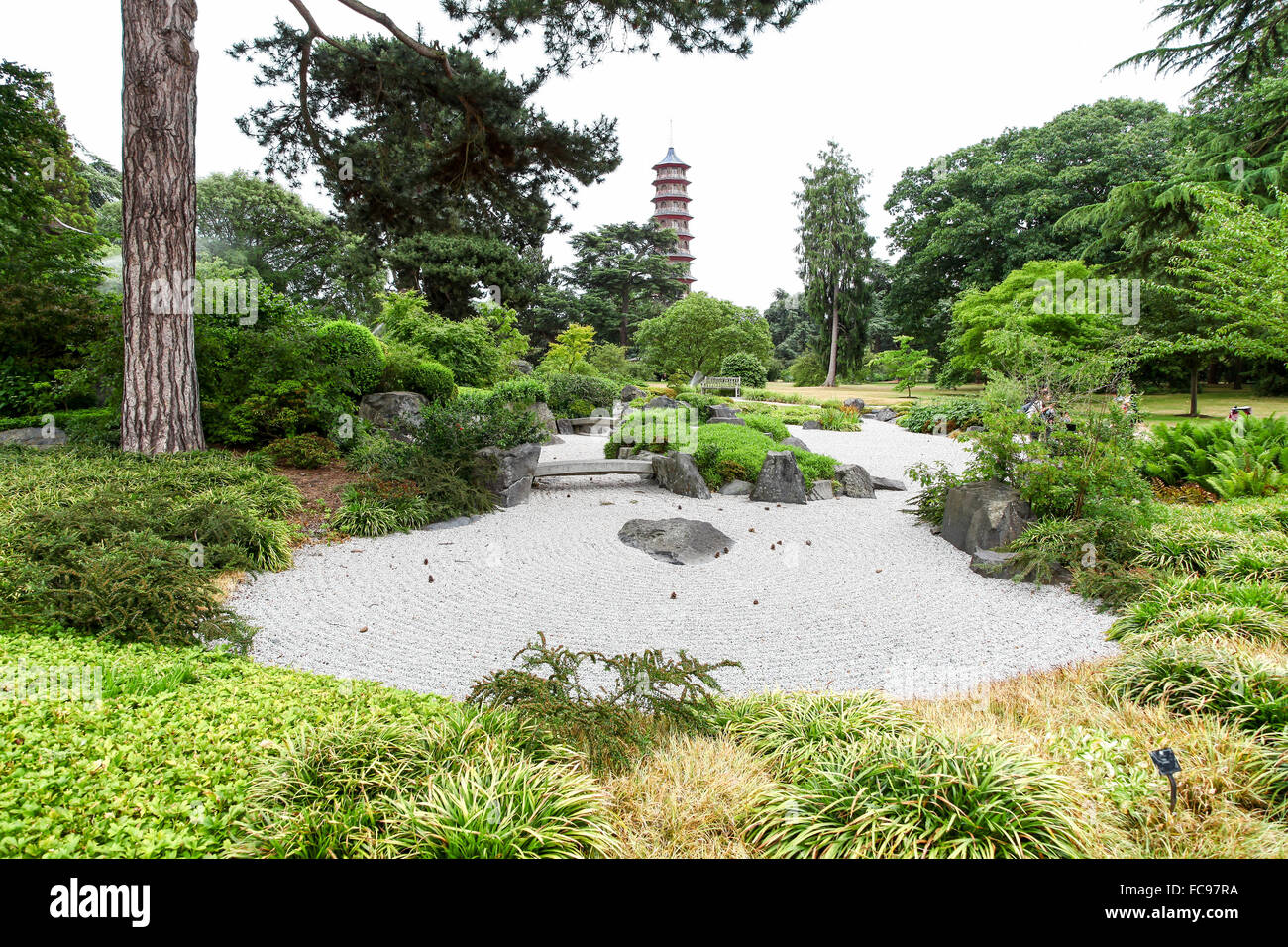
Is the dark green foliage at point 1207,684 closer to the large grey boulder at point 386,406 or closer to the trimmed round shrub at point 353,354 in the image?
the trimmed round shrub at point 353,354

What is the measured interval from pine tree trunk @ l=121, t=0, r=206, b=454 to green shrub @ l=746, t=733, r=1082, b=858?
7641mm

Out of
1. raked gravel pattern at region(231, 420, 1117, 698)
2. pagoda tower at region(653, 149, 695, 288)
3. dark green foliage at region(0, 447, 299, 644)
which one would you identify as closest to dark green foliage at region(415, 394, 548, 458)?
raked gravel pattern at region(231, 420, 1117, 698)

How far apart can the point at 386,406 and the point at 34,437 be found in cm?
427

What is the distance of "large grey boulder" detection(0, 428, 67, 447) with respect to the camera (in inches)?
310

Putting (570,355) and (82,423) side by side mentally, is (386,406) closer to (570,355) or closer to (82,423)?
(82,423)

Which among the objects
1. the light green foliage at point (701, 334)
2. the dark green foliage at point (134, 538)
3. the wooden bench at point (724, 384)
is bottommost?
the dark green foliage at point (134, 538)

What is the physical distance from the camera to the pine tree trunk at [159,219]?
6598 millimetres

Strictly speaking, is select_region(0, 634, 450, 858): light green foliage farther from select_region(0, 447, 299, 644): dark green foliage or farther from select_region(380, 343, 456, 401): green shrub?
select_region(380, 343, 456, 401): green shrub

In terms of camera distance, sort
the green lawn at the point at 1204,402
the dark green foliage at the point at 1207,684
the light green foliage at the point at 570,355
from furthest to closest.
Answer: the green lawn at the point at 1204,402 < the light green foliage at the point at 570,355 < the dark green foliage at the point at 1207,684

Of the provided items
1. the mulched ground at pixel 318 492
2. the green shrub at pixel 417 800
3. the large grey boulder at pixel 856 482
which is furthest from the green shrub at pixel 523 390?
the green shrub at pixel 417 800

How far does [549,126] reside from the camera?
10.2 metres

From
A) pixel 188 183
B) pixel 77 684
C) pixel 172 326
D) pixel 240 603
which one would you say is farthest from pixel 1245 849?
pixel 188 183

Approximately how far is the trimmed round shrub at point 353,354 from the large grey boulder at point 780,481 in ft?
18.7
